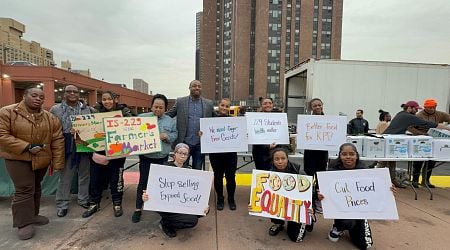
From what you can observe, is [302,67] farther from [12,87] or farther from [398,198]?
[12,87]

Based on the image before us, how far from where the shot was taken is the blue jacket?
3.70m

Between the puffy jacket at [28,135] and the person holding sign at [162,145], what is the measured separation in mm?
1001

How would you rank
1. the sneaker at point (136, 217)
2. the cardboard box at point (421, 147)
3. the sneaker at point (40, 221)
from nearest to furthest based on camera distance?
the sneaker at point (40, 221) < the sneaker at point (136, 217) < the cardboard box at point (421, 147)

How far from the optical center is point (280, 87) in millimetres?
61531

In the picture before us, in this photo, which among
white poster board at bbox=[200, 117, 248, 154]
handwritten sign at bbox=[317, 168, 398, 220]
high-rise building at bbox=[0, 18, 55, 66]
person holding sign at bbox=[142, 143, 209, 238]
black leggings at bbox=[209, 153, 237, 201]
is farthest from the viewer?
high-rise building at bbox=[0, 18, 55, 66]

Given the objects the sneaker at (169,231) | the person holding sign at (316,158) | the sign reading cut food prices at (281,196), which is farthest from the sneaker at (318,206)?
the sneaker at (169,231)

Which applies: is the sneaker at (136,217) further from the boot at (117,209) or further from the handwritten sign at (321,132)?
the handwritten sign at (321,132)

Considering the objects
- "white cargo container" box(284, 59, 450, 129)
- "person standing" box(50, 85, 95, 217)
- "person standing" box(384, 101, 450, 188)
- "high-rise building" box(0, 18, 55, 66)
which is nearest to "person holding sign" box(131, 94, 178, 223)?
"person standing" box(50, 85, 95, 217)

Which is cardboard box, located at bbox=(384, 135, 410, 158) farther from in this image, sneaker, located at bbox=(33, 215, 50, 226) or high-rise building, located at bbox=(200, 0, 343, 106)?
high-rise building, located at bbox=(200, 0, 343, 106)

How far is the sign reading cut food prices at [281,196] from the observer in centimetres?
296

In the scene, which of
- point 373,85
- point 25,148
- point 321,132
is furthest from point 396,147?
point 373,85

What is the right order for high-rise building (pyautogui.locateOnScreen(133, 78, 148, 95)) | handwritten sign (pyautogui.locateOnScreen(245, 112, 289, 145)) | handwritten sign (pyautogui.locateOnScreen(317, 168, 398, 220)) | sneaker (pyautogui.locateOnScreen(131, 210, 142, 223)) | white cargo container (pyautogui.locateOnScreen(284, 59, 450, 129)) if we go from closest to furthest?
handwritten sign (pyautogui.locateOnScreen(317, 168, 398, 220)), sneaker (pyautogui.locateOnScreen(131, 210, 142, 223)), handwritten sign (pyautogui.locateOnScreen(245, 112, 289, 145)), white cargo container (pyautogui.locateOnScreen(284, 59, 450, 129)), high-rise building (pyautogui.locateOnScreen(133, 78, 148, 95))

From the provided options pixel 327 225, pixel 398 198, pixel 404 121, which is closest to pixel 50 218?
pixel 327 225

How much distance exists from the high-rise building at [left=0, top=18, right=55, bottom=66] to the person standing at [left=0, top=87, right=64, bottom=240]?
6433 centimetres
